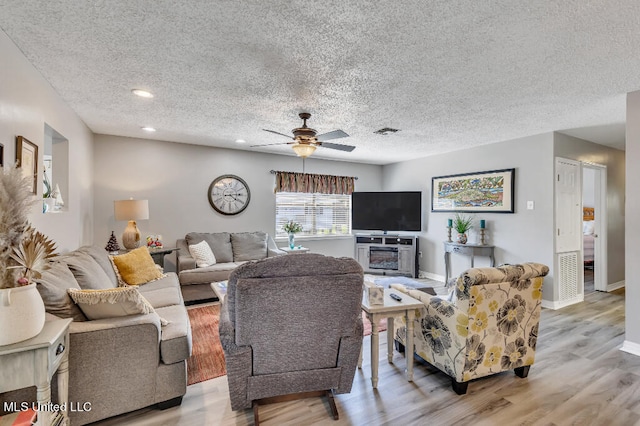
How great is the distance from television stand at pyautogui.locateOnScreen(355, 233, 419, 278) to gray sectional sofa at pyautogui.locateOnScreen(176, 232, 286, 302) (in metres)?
1.94

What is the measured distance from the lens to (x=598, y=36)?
1.87 m

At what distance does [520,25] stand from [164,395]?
10.4ft

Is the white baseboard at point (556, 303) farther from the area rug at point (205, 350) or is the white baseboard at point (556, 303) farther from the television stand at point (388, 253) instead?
the area rug at point (205, 350)

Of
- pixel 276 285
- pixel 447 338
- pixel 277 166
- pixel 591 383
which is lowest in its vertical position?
pixel 591 383


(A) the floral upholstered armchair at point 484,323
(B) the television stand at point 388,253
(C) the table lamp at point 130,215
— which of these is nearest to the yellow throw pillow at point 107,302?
(A) the floral upholstered armchair at point 484,323

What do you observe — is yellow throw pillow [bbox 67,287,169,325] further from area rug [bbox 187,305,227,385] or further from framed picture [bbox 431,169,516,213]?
framed picture [bbox 431,169,516,213]

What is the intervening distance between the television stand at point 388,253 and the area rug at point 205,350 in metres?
3.15

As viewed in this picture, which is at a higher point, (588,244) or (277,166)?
(277,166)

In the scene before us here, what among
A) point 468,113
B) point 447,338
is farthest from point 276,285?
point 468,113

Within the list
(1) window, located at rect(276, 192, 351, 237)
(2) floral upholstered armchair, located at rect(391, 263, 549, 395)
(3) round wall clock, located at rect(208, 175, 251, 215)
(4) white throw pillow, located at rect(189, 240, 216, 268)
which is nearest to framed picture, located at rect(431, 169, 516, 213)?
(1) window, located at rect(276, 192, 351, 237)

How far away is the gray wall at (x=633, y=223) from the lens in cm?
282

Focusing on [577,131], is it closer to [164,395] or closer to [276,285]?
[276,285]

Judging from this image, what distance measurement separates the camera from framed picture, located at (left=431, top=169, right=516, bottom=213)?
183 inches

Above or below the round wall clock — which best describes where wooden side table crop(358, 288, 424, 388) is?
below
